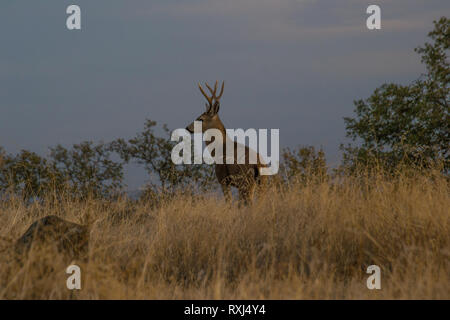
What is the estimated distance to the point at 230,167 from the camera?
1022cm

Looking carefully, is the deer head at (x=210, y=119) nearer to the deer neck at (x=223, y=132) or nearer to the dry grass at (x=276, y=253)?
the deer neck at (x=223, y=132)

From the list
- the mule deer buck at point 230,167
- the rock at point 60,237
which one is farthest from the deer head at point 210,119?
the rock at point 60,237

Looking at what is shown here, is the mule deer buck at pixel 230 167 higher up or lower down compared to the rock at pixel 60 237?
higher up

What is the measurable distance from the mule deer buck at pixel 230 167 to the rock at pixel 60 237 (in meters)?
4.12

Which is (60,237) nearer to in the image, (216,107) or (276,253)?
(276,253)

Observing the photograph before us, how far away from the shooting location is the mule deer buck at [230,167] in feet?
32.5

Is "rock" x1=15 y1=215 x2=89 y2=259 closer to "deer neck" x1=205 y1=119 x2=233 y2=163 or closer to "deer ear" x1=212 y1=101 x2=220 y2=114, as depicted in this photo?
"deer neck" x1=205 y1=119 x2=233 y2=163

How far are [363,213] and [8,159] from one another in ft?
44.1

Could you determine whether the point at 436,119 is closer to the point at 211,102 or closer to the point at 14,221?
the point at 211,102

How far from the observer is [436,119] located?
15602 millimetres

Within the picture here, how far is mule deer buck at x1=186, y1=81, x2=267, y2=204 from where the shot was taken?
32.5 feet

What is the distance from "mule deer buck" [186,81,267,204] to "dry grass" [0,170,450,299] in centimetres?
119

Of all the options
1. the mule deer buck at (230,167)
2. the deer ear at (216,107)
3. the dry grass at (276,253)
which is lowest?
the dry grass at (276,253)
